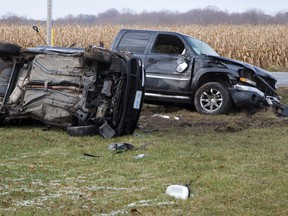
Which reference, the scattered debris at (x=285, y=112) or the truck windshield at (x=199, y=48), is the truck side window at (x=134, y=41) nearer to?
the truck windshield at (x=199, y=48)

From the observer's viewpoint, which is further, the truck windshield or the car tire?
the truck windshield

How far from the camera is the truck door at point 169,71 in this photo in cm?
1298

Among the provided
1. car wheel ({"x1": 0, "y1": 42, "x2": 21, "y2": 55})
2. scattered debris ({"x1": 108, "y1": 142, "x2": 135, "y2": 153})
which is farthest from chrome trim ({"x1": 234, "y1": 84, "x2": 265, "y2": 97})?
scattered debris ({"x1": 108, "y1": 142, "x2": 135, "y2": 153})

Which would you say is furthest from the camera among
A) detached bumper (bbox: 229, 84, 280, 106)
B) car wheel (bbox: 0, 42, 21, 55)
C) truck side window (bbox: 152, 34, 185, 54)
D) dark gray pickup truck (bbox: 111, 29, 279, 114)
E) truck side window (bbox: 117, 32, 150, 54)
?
truck side window (bbox: 117, 32, 150, 54)

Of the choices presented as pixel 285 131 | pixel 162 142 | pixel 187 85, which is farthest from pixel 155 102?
pixel 162 142

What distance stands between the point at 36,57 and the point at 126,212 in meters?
5.24

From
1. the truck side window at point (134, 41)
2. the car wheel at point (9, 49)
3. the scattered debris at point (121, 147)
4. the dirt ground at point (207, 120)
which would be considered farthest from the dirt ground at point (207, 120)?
the car wheel at point (9, 49)

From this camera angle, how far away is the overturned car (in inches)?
365

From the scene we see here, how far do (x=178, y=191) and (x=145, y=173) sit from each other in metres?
1.10

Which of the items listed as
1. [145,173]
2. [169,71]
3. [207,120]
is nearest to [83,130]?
[145,173]

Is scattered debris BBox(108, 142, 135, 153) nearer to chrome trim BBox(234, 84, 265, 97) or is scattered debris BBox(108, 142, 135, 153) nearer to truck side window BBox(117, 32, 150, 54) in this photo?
chrome trim BBox(234, 84, 265, 97)

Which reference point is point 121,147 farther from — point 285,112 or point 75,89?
point 285,112

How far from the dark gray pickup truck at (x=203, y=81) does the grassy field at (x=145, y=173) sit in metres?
2.32

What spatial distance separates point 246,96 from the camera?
12.6 metres
